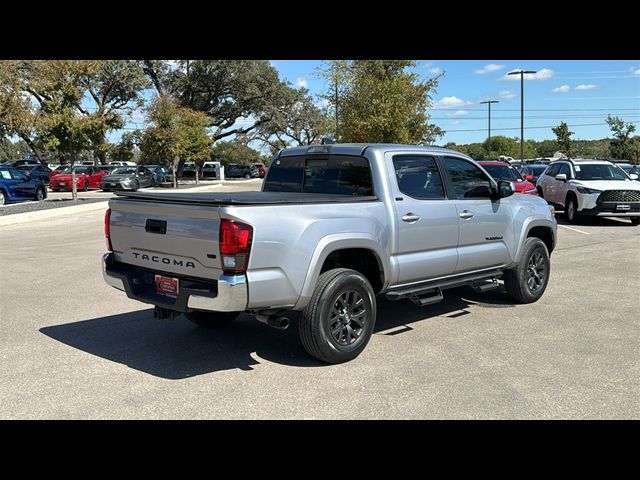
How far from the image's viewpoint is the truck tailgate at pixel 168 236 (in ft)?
14.6

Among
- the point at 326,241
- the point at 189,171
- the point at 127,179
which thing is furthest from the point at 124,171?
the point at 326,241

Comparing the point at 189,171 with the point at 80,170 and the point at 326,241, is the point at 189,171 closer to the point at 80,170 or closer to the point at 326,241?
the point at 80,170

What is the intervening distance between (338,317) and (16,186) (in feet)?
73.4

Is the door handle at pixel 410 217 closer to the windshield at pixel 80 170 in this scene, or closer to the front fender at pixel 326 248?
the front fender at pixel 326 248

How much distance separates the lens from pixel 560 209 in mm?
19688

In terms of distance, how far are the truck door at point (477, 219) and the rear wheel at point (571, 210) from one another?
10.6 metres

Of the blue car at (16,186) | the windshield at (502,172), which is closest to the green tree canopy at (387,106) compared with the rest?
the windshield at (502,172)

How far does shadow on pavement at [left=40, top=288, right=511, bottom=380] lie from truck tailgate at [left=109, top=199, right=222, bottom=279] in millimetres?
894

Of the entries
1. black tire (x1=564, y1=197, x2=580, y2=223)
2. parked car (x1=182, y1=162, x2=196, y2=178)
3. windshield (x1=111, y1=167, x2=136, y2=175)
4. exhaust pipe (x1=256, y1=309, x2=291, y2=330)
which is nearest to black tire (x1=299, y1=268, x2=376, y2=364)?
exhaust pipe (x1=256, y1=309, x2=291, y2=330)
